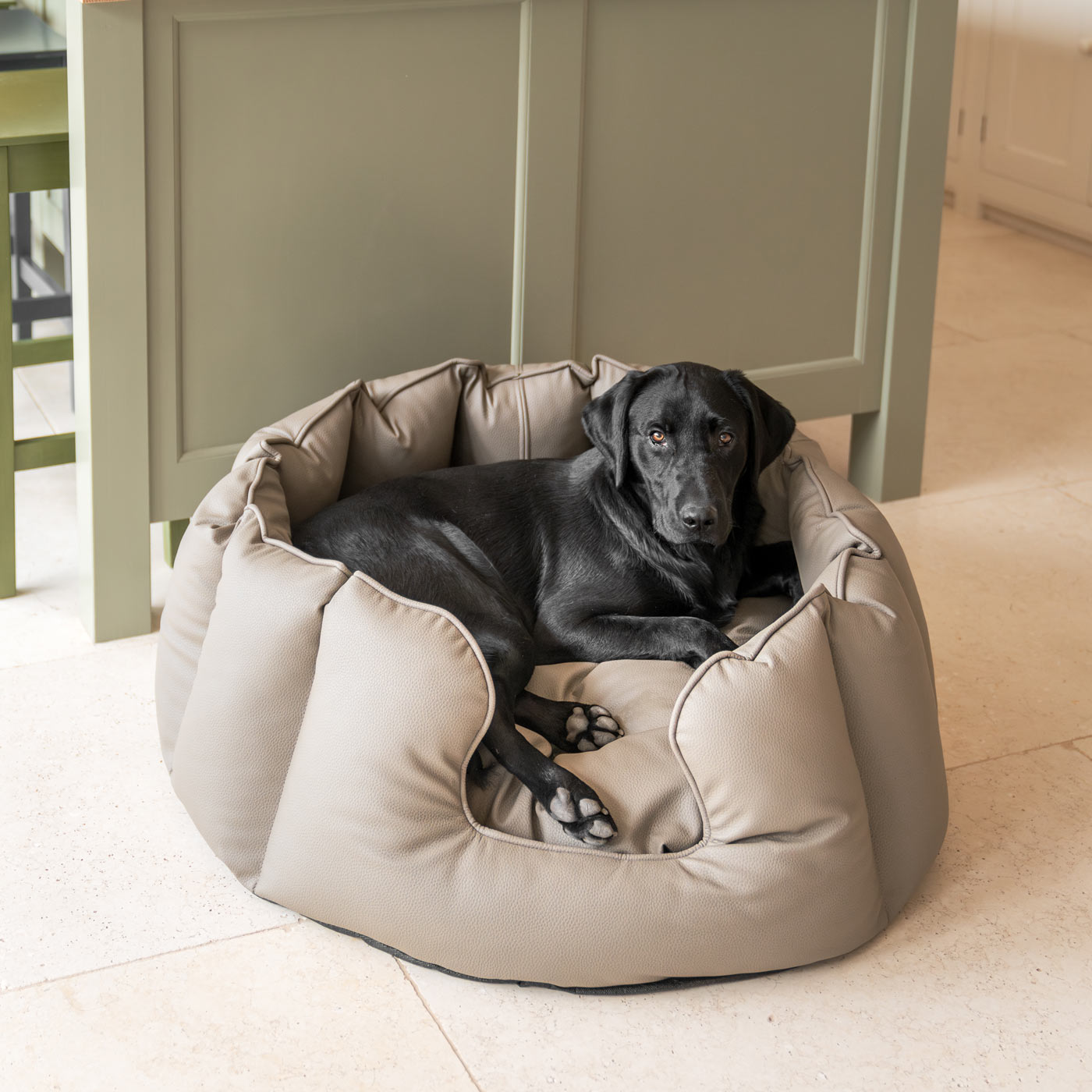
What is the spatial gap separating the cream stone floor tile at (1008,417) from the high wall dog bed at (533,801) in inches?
60.6

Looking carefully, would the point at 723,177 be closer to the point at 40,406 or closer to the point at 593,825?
the point at 593,825

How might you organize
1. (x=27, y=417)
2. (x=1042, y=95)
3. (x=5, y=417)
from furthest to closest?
(x=1042, y=95) → (x=27, y=417) → (x=5, y=417)

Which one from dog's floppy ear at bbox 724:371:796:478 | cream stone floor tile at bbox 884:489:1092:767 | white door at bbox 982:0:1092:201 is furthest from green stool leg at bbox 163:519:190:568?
white door at bbox 982:0:1092:201

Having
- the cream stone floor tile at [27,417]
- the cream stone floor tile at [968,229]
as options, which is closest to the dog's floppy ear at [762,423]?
the cream stone floor tile at [27,417]

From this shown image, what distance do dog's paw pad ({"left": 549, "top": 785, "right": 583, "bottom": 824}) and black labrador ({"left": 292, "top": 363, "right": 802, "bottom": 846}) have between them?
0.26 metres

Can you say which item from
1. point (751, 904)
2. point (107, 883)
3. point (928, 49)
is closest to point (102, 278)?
point (107, 883)

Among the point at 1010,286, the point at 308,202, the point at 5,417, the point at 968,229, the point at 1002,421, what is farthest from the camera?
the point at 968,229

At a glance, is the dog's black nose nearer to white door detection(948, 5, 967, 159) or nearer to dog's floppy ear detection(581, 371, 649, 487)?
dog's floppy ear detection(581, 371, 649, 487)

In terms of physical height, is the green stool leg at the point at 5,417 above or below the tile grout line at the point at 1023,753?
above

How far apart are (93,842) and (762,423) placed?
1265mm

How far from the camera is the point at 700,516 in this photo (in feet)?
7.09

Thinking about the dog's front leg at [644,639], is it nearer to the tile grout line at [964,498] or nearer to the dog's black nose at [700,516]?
the dog's black nose at [700,516]

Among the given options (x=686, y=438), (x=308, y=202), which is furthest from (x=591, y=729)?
(x=308, y=202)

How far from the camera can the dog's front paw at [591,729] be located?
6.80 feet
